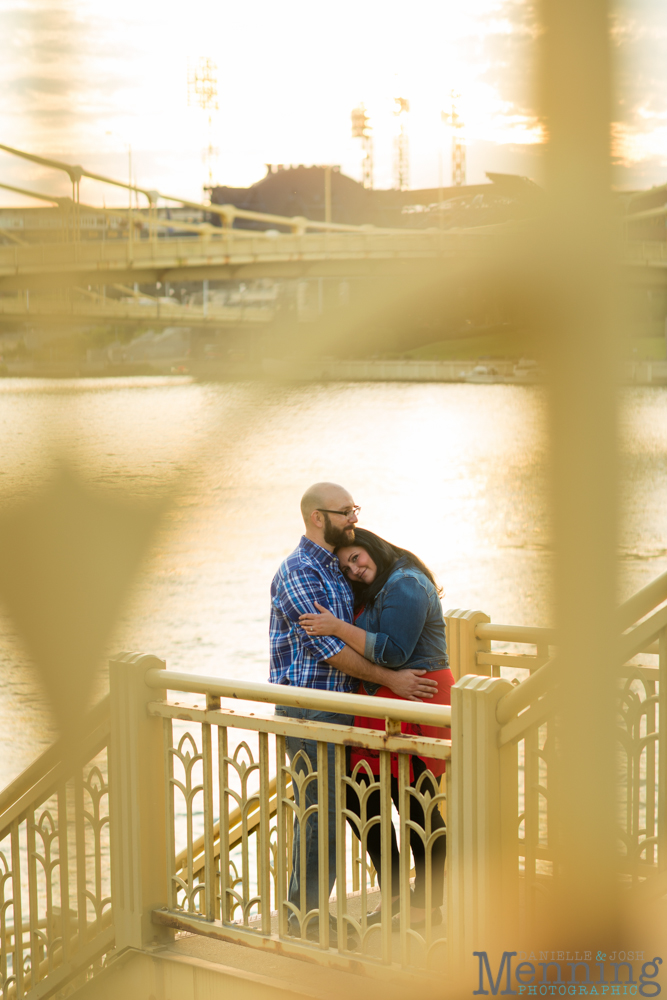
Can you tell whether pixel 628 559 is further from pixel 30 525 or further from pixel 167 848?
pixel 167 848

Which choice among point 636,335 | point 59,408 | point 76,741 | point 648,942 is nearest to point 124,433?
point 59,408

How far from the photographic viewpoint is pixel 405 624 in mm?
2449

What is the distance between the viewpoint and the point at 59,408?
0.62 metres

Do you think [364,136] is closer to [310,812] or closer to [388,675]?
[310,812]

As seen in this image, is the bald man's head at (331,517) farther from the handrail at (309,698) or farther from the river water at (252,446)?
the river water at (252,446)

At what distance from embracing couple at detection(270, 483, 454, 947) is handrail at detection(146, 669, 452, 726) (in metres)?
0.19

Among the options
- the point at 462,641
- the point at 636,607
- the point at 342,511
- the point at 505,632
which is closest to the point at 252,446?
the point at 636,607

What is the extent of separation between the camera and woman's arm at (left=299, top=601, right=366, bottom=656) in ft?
7.84

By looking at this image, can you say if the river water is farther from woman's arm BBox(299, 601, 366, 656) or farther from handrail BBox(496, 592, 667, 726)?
woman's arm BBox(299, 601, 366, 656)

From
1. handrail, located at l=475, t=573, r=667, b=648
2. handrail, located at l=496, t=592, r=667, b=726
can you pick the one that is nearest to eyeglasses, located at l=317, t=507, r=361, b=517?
handrail, located at l=496, t=592, r=667, b=726

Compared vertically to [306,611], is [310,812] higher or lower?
lower

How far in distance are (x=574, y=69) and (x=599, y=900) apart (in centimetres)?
46

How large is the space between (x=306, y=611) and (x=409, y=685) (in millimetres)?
312

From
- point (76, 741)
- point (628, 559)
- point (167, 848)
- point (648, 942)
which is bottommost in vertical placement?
point (167, 848)
